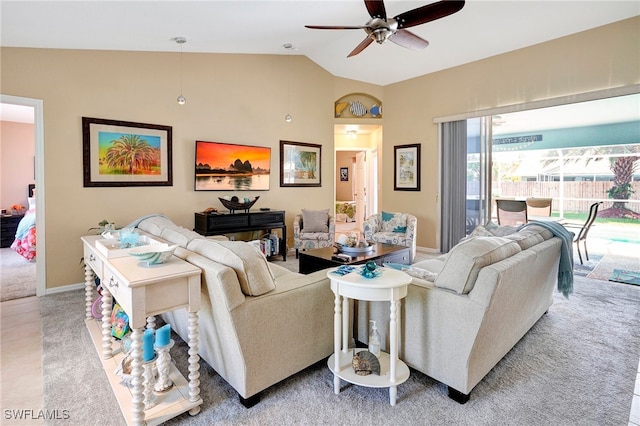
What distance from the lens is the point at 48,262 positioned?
379cm

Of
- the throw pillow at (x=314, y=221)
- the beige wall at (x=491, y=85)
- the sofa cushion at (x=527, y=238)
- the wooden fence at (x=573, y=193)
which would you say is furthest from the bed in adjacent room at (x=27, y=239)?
the wooden fence at (x=573, y=193)

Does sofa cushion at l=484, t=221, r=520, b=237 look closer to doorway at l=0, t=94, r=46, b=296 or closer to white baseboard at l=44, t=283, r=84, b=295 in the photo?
white baseboard at l=44, t=283, r=84, b=295

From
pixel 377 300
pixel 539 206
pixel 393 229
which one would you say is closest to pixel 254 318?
pixel 377 300

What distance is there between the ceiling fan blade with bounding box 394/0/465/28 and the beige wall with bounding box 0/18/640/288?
2.90 metres

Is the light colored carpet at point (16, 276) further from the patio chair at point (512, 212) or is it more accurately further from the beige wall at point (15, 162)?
the patio chair at point (512, 212)

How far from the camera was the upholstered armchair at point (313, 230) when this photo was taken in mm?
5383

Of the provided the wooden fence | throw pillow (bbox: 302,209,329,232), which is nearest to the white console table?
throw pillow (bbox: 302,209,329,232)

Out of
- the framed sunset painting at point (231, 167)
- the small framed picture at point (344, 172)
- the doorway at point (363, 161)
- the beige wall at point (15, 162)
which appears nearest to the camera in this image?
the framed sunset painting at point (231, 167)

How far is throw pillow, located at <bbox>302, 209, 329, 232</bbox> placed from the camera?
18.2 ft

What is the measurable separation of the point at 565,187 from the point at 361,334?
374 inches

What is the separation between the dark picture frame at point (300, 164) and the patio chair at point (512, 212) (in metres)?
3.28

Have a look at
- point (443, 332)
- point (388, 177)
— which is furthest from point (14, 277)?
point (388, 177)

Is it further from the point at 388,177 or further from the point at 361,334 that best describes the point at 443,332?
the point at 388,177

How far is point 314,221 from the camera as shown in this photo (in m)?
5.59
